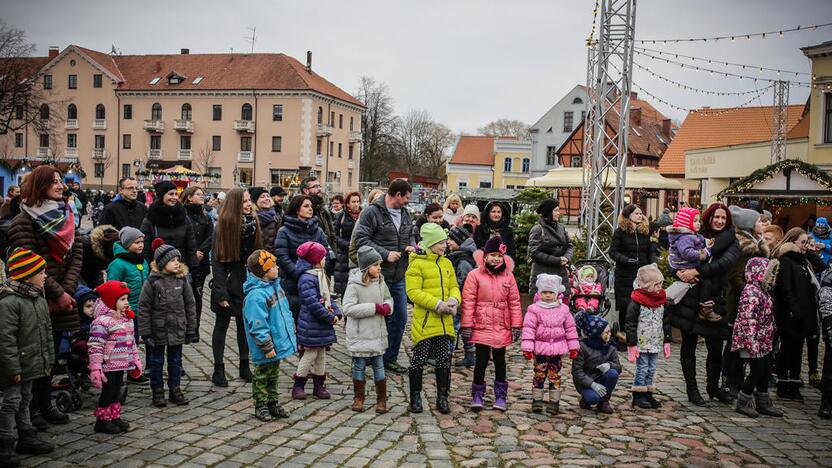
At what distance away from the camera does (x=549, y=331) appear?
6234 millimetres

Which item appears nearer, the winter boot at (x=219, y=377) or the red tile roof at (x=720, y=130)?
the winter boot at (x=219, y=377)

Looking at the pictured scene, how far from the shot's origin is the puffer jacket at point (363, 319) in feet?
20.0

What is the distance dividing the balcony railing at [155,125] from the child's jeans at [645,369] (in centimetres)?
6206

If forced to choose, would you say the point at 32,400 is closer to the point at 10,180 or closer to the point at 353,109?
the point at 10,180

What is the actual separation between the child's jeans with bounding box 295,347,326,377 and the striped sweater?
4.91 ft

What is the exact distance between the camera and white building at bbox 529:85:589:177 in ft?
216

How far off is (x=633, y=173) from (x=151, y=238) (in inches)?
690

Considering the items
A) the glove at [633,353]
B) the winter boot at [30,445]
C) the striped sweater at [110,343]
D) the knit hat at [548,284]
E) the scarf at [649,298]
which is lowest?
the winter boot at [30,445]

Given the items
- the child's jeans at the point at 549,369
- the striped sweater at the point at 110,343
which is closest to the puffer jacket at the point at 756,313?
the child's jeans at the point at 549,369

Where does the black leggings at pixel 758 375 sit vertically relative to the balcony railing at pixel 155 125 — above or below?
below

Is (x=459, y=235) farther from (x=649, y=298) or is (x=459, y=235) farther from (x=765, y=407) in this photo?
(x=765, y=407)

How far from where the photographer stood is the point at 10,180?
37031 millimetres

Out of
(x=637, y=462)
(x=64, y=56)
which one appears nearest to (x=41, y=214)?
(x=637, y=462)

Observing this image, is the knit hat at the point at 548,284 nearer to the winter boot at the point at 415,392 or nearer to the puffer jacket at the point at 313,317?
the winter boot at the point at 415,392
